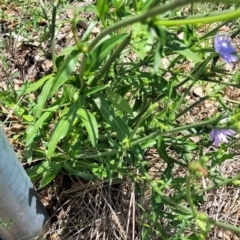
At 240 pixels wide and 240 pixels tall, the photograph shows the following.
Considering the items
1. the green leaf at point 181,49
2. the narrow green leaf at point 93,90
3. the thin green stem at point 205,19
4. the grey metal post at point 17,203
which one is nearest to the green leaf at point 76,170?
the grey metal post at point 17,203

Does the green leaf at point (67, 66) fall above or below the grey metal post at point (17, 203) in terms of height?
above

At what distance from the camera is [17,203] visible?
5.16ft

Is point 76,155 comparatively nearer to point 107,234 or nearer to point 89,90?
point 89,90

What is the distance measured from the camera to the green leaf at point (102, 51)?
1.28m

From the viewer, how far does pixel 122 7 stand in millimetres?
1377

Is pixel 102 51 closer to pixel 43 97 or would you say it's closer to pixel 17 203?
pixel 43 97

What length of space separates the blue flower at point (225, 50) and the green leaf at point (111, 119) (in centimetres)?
39

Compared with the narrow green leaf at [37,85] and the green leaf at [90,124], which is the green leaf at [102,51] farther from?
the narrow green leaf at [37,85]

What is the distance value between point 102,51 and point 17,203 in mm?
629

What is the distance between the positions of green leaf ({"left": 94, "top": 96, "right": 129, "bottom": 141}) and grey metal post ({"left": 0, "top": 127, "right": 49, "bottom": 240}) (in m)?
0.32

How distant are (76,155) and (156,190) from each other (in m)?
0.32

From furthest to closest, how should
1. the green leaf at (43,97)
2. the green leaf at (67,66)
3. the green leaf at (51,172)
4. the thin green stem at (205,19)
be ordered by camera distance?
the green leaf at (51,172)
the green leaf at (43,97)
the green leaf at (67,66)
the thin green stem at (205,19)

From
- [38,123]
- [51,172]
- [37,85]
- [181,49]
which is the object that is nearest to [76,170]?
[51,172]

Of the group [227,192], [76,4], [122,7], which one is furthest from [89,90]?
[76,4]
